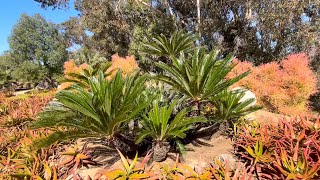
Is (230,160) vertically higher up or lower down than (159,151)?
lower down

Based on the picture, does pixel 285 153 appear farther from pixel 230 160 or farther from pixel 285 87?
pixel 285 87

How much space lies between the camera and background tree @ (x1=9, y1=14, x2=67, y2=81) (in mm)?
27594

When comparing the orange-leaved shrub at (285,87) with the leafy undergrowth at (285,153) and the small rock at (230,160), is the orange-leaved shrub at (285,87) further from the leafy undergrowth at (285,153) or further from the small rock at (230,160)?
the small rock at (230,160)

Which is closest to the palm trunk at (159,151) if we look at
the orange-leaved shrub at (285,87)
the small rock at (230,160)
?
the small rock at (230,160)

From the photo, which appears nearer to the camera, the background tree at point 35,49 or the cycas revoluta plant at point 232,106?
the cycas revoluta plant at point 232,106

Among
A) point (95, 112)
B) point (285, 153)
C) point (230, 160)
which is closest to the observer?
point (285, 153)

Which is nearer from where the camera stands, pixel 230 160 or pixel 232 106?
pixel 230 160

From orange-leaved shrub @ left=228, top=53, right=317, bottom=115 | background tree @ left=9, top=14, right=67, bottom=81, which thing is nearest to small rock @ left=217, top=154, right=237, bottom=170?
orange-leaved shrub @ left=228, top=53, right=317, bottom=115

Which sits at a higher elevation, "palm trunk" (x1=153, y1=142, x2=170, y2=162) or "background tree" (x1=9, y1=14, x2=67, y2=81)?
"background tree" (x1=9, y1=14, x2=67, y2=81)

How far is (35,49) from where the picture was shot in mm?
28062

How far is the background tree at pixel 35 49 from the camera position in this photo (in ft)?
90.5

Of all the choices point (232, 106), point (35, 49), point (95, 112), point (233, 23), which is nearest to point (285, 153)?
point (232, 106)

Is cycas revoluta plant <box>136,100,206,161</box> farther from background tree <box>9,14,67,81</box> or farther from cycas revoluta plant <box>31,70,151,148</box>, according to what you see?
background tree <box>9,14,67,81</box>

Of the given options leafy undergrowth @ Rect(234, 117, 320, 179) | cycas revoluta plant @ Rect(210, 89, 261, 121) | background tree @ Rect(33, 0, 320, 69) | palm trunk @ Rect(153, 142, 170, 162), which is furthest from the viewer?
background tree @ Rect(33, 0, 320, 69)
